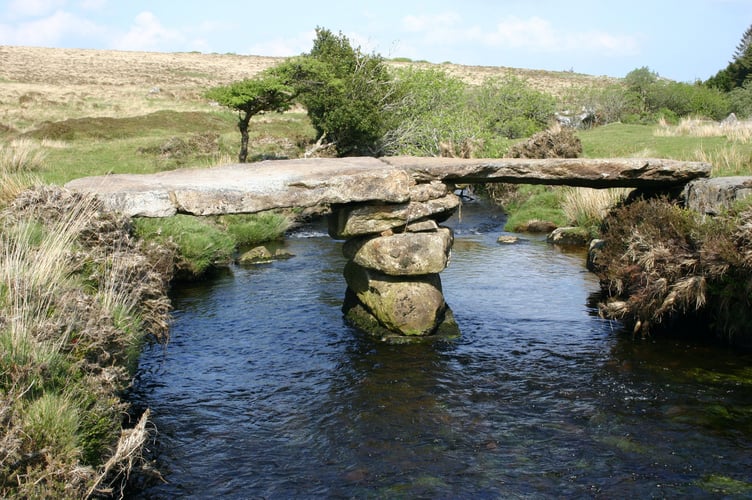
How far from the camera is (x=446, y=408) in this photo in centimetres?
792

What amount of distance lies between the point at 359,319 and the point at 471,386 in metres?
3.02

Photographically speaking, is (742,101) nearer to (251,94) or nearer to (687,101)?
(687,101)

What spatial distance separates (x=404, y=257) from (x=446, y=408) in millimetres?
2752

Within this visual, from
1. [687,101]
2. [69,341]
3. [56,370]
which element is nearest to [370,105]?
[69,341]

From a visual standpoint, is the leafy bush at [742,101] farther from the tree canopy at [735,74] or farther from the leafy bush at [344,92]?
the leafy bush at [344,92]

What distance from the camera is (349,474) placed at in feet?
21.1

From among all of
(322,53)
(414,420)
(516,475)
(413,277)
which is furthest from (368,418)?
(322,53)

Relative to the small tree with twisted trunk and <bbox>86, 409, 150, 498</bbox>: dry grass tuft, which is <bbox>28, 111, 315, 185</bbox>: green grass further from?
<bbox>86, 409, 150, 498</bbox>: dry grass tuft

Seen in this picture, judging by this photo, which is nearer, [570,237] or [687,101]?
[570,237]

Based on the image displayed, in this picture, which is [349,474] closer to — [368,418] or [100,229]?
[368,418]

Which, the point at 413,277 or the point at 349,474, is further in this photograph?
the point at 413,277

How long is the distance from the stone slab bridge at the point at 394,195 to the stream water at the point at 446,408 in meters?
0.63

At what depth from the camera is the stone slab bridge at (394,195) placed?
9.48 metres

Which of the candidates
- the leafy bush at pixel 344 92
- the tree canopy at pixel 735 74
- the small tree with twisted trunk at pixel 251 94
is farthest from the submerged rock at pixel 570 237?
the tree canopy at pixel 735 74
